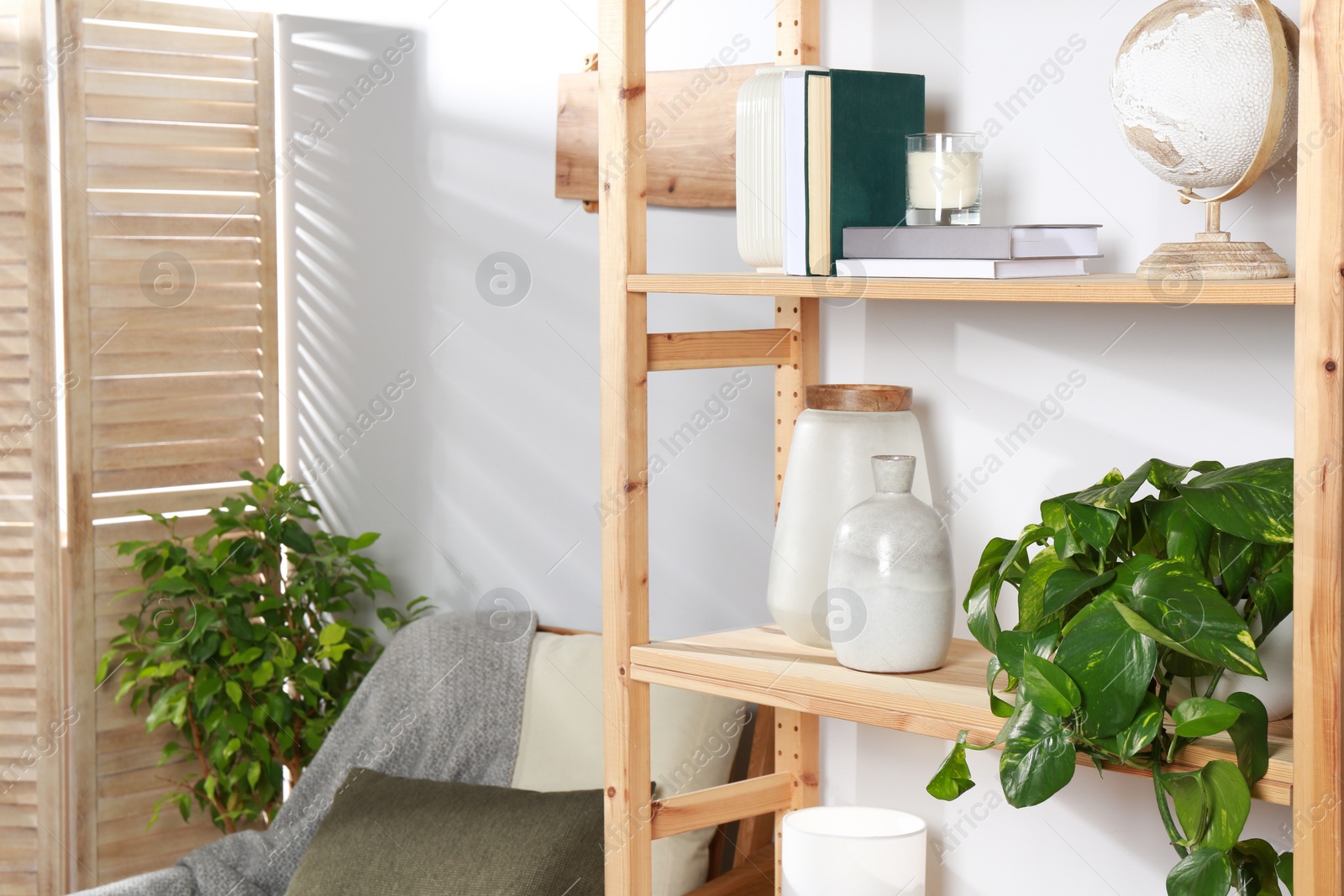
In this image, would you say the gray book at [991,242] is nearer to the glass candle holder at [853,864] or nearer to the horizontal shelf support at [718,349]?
the horizontal shelf support at [718,349]

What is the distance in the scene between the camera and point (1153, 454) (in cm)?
141

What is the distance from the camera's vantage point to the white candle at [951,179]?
54.1 inches

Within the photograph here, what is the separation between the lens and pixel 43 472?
7.99 feet

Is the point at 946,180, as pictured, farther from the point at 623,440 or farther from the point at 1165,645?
the point at 1165,645

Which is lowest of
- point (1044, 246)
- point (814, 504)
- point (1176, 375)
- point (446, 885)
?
point (446, 885)

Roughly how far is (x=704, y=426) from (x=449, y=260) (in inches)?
26.0

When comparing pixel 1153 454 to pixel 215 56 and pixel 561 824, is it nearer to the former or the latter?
pixel 561 824

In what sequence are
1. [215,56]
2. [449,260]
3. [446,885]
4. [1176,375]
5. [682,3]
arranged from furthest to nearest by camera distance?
[215,56] < [449,260] < [682,3] < [446,885] < [1176,375]

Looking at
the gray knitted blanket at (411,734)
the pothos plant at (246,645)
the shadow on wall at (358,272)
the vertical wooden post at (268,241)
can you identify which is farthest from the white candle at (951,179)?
the vertical wooden post at (268,241)

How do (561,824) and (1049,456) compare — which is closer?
(1049,456)

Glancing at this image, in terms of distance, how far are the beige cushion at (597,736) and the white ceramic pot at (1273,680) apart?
0.85 m

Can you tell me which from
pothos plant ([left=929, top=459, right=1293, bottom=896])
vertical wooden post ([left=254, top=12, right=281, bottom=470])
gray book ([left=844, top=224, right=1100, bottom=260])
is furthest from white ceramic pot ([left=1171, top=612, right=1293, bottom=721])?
vertical wooden post ([left=254, top=12, right=281, bottom=470])

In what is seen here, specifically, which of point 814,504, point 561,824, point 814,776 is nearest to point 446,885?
point 561,824

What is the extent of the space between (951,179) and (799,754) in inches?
29.6
